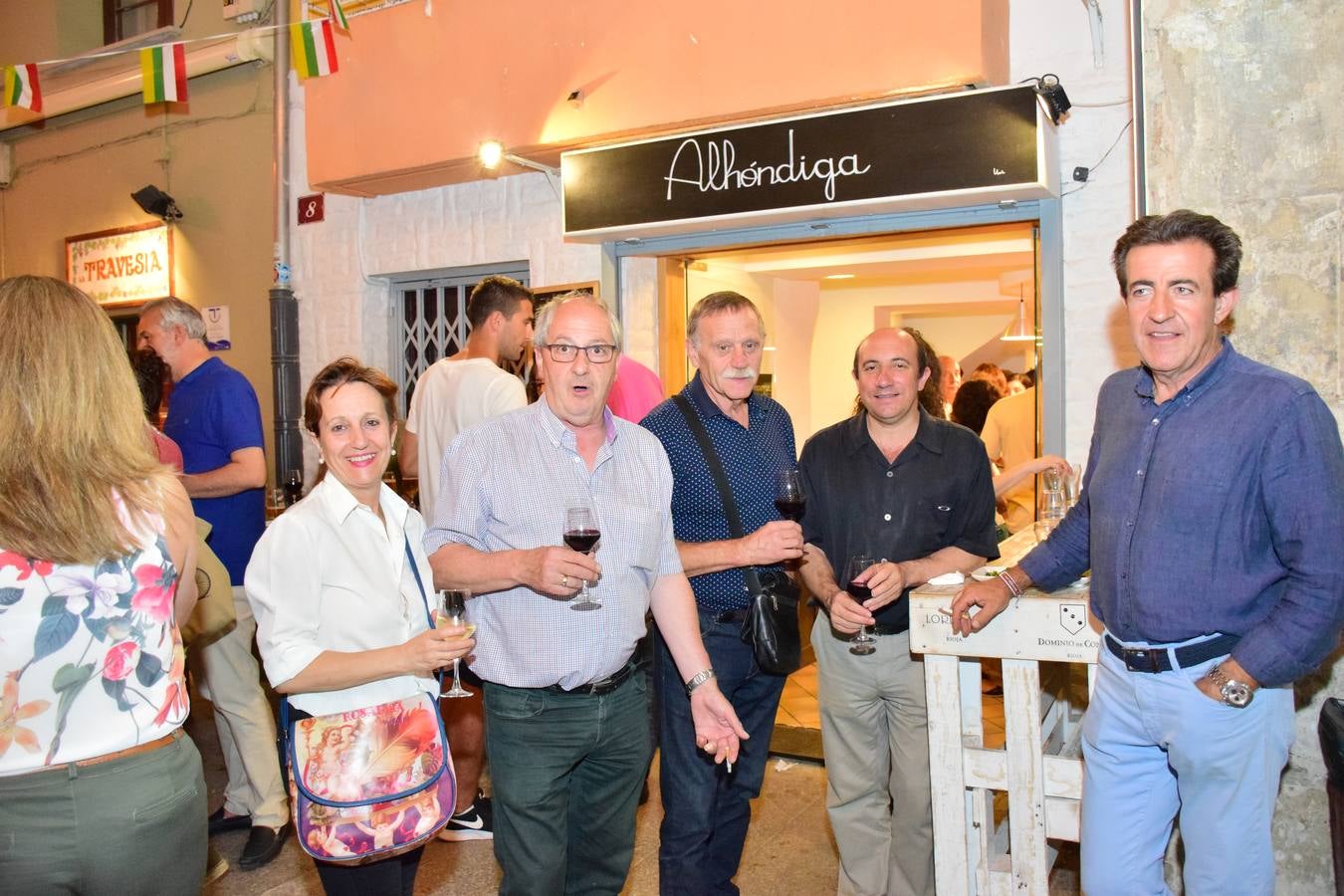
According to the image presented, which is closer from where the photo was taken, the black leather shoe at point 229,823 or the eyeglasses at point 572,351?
the eyeglasses at point 572,351

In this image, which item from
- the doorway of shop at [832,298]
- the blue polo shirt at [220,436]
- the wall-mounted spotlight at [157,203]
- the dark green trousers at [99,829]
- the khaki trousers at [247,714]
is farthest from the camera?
the wall-mounted spotlight at [157,203]

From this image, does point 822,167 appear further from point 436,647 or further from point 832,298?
point 832,298

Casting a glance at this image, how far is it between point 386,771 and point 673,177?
317cm

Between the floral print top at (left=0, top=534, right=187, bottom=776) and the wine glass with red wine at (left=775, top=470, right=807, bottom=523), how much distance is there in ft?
5.20

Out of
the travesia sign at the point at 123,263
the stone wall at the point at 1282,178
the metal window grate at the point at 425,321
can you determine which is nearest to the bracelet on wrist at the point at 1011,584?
the stone wall at the point at 1282,178

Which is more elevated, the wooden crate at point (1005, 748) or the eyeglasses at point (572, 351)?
the eyeglasses at point (572, 351)

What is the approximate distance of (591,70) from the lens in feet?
16.2

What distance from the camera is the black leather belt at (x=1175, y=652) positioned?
2299mm

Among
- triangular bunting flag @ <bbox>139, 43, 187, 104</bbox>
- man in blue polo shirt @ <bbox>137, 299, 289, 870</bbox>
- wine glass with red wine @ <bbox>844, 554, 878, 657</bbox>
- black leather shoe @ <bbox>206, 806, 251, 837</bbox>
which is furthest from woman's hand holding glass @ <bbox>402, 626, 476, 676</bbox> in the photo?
triangular bunting flag @ <bbox>139, 43, 187, 104</bbox>

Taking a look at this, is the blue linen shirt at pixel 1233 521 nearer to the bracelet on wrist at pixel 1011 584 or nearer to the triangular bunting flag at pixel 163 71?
the bracelet on wrist at pixel 1011 584

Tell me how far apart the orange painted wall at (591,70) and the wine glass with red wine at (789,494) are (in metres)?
2.02

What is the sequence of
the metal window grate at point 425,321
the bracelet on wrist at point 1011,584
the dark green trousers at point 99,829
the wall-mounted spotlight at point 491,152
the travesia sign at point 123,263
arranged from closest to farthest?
the dark green trousers at point 99,829 → the bracelet on wrist at point 1011,584 → the wall-mounted spotlight at point 491,152 → the metal window grate at point 425,321 → the travesia sign at point 123,263

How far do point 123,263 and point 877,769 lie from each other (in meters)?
6.85

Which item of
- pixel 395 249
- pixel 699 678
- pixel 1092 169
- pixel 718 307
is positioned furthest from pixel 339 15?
pixel 699 678
